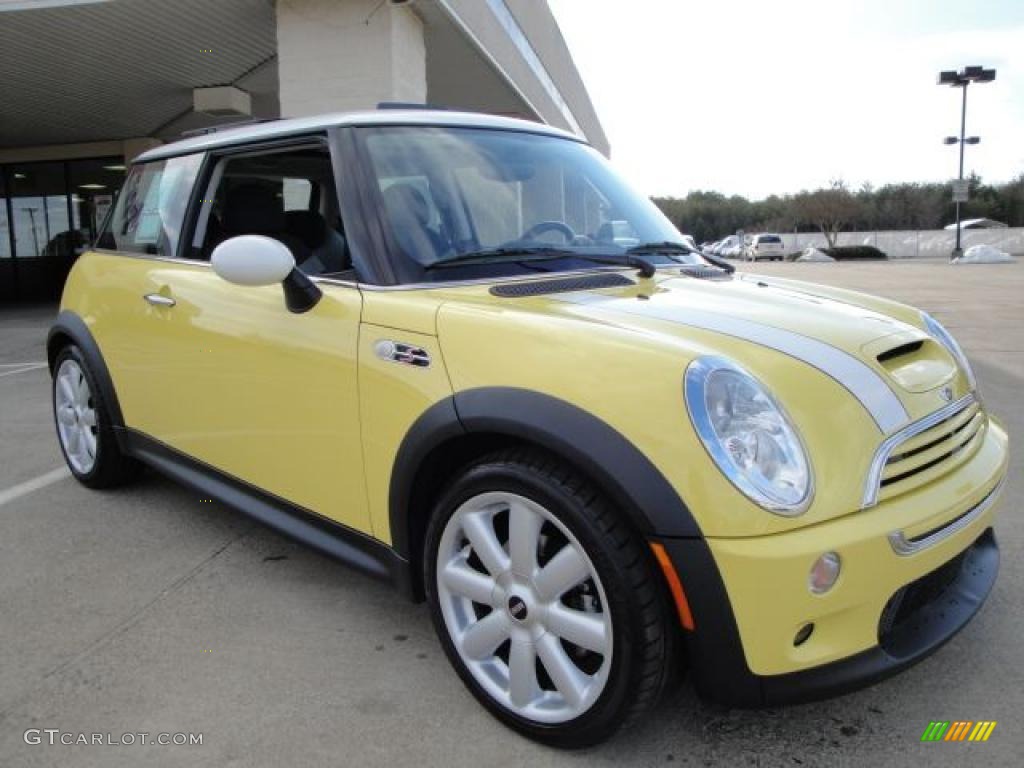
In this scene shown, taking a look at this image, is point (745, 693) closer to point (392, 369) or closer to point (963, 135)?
point (392, 369)

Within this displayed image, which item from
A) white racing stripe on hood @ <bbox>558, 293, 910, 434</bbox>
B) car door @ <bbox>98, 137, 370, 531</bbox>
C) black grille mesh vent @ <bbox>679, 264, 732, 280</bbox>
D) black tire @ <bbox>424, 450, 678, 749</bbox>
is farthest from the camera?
black grille mesh vent @ <bbox>679, 264, 732, 280</bbox>

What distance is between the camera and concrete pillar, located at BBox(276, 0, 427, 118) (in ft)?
28.6

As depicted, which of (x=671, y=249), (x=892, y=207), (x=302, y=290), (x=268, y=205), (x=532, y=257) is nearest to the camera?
(x=302, y=290)

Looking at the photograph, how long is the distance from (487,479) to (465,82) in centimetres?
1267

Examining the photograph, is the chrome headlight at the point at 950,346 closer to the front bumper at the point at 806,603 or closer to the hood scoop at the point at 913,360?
the hood scoop at the point at 913,360

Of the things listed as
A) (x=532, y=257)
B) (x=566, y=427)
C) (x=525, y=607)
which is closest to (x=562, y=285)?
(x=532, y=257)

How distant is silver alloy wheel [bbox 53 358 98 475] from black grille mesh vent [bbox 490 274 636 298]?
2.59 meters

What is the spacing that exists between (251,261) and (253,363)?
0.49 meters

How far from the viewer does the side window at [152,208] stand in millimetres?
3465

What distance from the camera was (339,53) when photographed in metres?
8.84

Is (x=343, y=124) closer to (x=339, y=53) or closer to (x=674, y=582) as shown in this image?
(x=674, y=582)

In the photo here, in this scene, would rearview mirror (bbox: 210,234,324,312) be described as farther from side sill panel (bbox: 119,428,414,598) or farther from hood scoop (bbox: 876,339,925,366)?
hood scoop (bbox: 876,339,925,366)

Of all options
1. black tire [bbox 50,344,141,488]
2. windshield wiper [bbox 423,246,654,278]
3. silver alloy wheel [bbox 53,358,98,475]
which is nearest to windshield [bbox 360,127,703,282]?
windshield wiper [bbox 423,246,654,278]

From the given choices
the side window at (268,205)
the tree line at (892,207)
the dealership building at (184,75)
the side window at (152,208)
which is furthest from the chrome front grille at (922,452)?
the tree line at (892,207)
